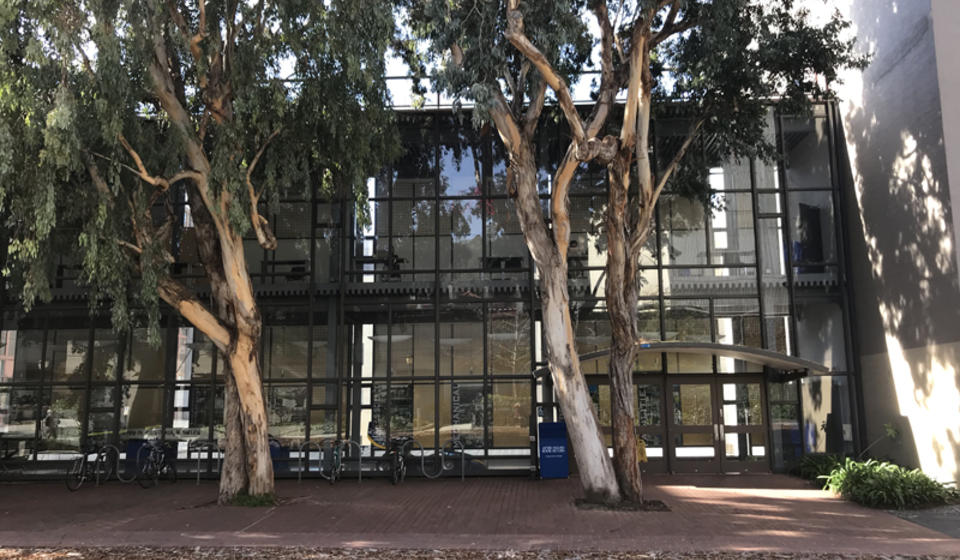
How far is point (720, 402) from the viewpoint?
14578mm

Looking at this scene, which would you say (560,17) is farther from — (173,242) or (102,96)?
(173,242)

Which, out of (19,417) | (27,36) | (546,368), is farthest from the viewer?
(19,417)

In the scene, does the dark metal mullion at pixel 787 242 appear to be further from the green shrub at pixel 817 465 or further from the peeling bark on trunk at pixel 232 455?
the peeling bark on trunk at pixel 232 455

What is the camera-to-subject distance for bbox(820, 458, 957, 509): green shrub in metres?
11.1

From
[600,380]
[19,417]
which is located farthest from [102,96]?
[600,380]

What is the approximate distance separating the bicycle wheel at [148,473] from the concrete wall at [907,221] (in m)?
14.4

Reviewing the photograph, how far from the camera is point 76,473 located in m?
13.6

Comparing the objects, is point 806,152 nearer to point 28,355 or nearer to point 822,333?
point 822,333

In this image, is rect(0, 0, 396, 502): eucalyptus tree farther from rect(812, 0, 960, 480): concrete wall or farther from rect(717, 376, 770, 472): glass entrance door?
rect(812, 0, 960, 480): concrete wall

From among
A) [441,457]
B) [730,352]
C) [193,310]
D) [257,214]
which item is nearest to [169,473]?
[193,310]

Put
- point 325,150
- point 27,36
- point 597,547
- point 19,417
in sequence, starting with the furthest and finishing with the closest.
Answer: point 19,417 → point 325,150 → point 27,36 → point 597,547

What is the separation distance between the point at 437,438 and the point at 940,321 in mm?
9692

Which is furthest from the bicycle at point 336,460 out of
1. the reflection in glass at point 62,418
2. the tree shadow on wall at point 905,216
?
the tree shadow on wall at point 905,216

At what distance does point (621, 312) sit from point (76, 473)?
1097 cm
